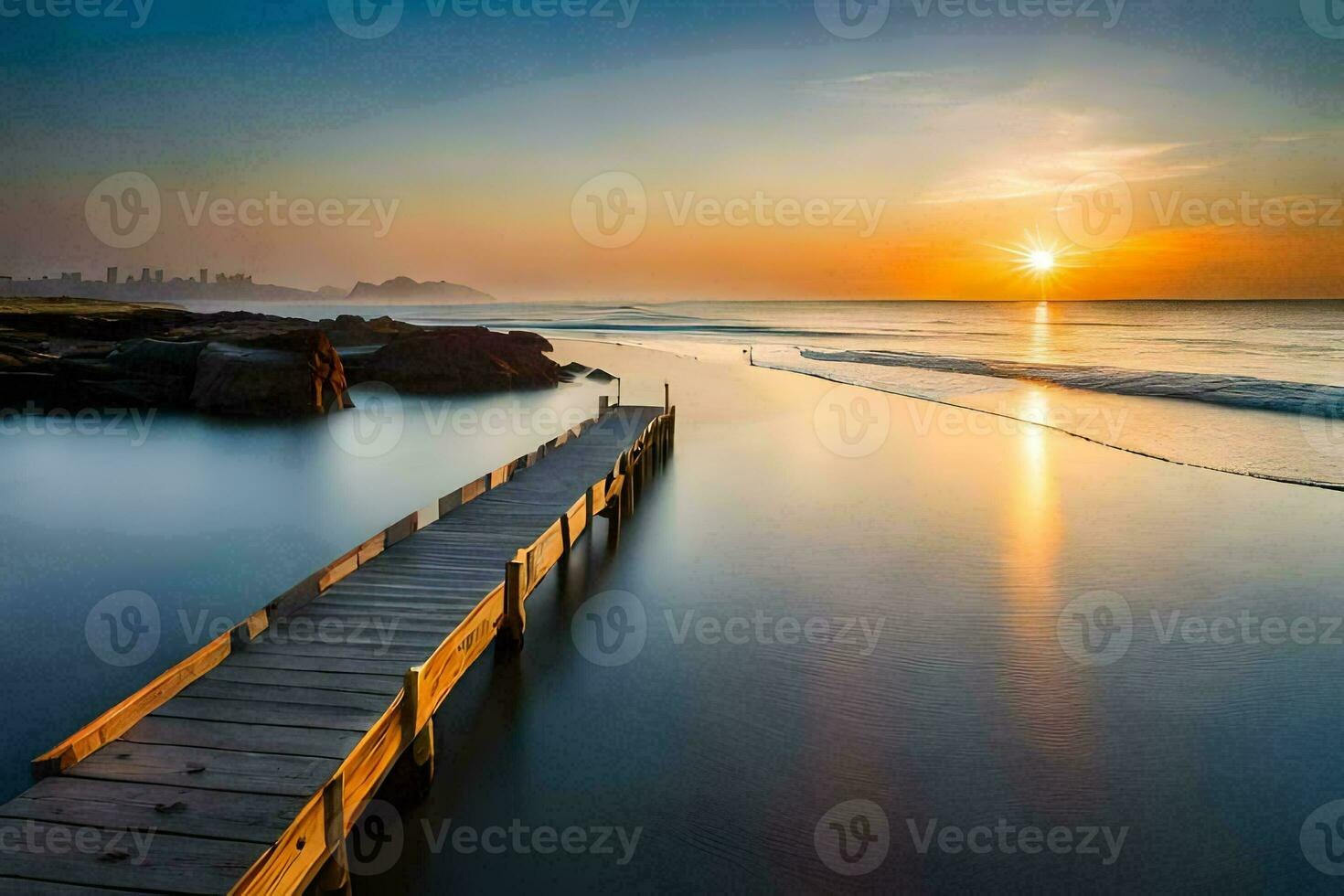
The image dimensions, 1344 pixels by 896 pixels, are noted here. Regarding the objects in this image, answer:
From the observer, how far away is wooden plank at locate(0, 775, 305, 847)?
14.5 feet

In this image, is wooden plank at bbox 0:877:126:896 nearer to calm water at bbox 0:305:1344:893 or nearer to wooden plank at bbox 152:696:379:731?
wooden plank at bbox 152:696:379:731

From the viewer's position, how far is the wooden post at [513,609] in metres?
8.39

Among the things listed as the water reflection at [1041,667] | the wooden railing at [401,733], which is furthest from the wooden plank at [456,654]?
the water reflection at [1041,667]

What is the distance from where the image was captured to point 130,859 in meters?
4.13

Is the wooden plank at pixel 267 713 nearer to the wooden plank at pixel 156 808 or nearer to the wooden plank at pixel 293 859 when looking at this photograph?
the wooden plank at pixel 156 808

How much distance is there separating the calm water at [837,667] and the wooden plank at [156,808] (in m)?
1.48

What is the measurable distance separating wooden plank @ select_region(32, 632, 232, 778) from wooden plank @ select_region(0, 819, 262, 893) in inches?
16.6

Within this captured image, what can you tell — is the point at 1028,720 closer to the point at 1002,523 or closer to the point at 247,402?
the point at 1002,523

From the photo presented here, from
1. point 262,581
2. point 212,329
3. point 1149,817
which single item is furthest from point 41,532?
point 212,329

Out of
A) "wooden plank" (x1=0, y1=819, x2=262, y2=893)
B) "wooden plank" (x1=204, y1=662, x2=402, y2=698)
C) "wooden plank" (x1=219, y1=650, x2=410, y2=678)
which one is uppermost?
"wooden plank" (x1=219, y1=650, x2=410, y2=678)

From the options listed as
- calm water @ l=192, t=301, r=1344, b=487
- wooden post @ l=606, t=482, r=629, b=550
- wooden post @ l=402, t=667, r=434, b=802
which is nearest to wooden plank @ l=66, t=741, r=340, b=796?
wooden post @ l=402, t=667, r=434, b=802

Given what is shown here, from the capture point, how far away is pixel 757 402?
100 ft

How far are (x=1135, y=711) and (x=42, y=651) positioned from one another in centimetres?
1139

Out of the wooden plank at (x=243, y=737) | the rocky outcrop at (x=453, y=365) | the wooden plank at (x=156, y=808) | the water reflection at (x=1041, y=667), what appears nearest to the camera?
the wooden plank at (x=156, y=808)
